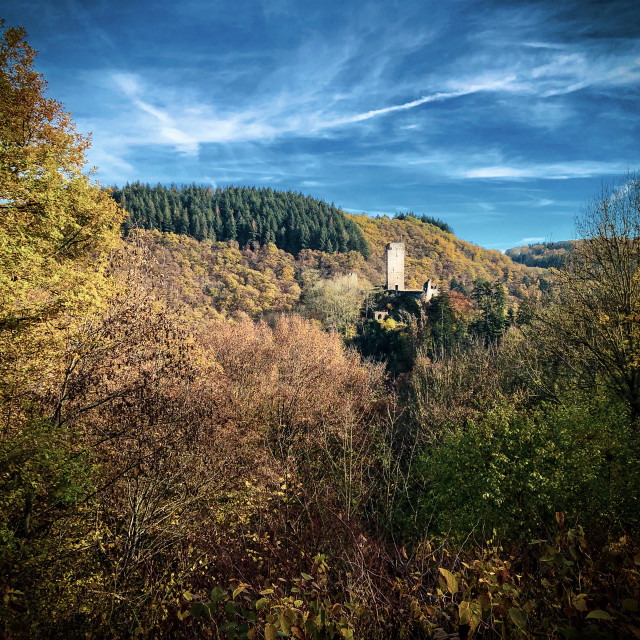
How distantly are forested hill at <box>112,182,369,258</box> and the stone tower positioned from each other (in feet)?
103

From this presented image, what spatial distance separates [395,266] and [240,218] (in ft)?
174

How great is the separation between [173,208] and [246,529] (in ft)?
328

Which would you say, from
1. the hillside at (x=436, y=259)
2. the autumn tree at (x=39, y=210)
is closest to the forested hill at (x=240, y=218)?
the hillside at (x=436, y=259)

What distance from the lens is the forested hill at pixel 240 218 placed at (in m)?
91.9

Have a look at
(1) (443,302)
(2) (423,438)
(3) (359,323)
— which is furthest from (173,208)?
(2) (423,438)

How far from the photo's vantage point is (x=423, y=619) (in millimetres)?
2350

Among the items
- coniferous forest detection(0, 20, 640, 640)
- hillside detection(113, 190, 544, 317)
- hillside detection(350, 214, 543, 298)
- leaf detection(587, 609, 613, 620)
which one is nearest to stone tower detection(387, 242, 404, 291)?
hillside detection(113, 190, 544, 317)

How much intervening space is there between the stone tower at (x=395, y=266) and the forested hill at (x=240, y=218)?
31.4 m

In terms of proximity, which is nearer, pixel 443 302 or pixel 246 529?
pixel 246 529

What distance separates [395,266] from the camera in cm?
6931

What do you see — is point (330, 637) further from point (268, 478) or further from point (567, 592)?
point (268, 478)

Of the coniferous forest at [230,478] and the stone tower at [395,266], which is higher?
the stone tower at [395,266]

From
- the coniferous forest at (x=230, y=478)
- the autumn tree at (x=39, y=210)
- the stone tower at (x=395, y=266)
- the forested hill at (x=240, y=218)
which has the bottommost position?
the coniferous forest at (x=230, y=478)

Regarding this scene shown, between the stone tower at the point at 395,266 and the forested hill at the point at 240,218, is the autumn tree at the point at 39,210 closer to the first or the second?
A: the stone tower at the point at 395,266
